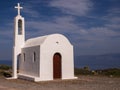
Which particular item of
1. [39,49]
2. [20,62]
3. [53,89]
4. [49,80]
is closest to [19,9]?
[20,62]

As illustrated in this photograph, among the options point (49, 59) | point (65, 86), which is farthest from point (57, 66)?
point (65, 86)

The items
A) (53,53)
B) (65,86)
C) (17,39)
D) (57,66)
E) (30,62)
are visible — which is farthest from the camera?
(17,39)

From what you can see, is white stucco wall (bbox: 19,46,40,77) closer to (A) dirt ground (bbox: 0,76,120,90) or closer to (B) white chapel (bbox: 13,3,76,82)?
(B) white chapel (bbox: 13,3,76,82)

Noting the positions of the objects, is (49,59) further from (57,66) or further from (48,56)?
(57,66)

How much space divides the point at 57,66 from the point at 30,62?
2.88 metres

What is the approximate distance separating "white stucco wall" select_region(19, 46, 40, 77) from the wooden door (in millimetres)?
1542

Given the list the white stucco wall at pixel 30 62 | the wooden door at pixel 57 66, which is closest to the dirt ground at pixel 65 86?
the white stucco wall at pixel 30 62

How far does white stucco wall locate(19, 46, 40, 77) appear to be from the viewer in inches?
1032

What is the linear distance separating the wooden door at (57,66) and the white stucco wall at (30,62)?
5.06 feet

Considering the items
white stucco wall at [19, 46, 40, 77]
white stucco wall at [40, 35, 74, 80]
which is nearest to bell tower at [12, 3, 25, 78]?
white stucco wall at [19, 46, 40, 77]

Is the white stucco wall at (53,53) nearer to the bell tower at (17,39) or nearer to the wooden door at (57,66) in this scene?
the wooden door at (57,66)

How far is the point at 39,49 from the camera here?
84.5 feet

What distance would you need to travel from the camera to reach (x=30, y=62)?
28.0 meters

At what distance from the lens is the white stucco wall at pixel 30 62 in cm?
2622
